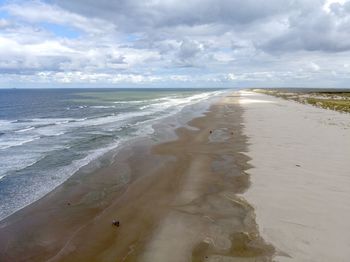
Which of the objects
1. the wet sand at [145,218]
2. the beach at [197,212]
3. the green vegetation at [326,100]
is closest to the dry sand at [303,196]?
the beach at [197,212]

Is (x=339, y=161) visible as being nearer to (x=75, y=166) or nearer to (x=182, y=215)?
(x=182, y=215)

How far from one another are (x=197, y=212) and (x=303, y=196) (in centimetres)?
403

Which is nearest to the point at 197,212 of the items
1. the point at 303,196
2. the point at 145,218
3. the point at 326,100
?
the point at 145,218

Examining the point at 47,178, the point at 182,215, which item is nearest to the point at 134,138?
the point at 47,178

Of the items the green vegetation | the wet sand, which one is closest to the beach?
the wet sand

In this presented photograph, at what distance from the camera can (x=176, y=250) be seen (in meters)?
9.13

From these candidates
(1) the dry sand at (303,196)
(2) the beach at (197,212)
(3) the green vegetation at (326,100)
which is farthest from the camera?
(3) the green vegetation at (326,100)

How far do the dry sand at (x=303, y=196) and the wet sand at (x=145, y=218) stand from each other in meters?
0.59

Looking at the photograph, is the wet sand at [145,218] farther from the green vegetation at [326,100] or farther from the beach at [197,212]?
the green vegetation at [326,100]

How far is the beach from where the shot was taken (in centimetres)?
916

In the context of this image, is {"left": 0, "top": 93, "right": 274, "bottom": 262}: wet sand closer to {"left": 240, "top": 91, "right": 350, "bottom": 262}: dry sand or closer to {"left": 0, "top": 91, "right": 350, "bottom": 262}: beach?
{"left": 0, "top": 91, "right": 350, "bottom": 262}: beach

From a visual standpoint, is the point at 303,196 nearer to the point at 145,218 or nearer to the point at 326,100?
the point at 145,218

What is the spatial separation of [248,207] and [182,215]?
2.30 metres

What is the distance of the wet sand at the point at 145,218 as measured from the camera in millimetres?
9211
